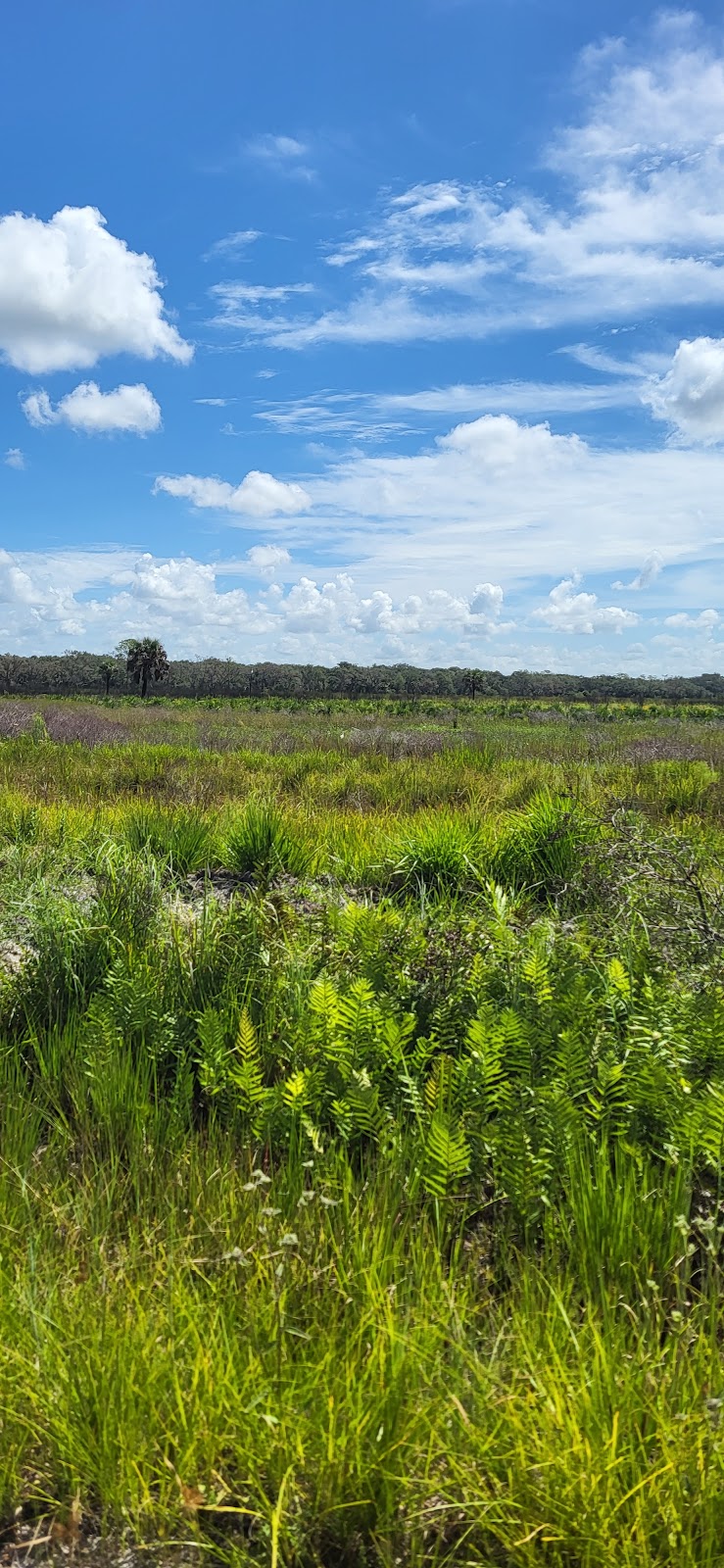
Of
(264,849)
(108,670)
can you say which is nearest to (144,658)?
(108,670)

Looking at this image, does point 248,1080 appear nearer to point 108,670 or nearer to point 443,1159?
point 443,1159

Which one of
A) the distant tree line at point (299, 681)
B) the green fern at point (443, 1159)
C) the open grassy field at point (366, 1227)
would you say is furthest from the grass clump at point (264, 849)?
the distant tree line at point (299, 681)

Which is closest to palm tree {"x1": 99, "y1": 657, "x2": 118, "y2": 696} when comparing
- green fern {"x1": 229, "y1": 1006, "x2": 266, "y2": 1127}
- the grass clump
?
the grass clump

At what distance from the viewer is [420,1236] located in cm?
208

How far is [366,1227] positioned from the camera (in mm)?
2195

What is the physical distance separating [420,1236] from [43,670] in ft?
431

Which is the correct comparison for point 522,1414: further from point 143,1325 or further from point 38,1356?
point 38,1356

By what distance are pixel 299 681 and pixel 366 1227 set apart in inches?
4398

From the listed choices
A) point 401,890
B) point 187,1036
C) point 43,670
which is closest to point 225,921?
point 187,1036

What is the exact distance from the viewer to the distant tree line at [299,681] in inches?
3826

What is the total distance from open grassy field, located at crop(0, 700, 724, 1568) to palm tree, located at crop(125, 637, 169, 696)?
9371 centimetres

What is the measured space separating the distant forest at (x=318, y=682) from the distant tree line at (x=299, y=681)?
4.3 inches

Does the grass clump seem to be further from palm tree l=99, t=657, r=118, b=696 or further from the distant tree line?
palm tree l=99, t=657, r=118, b=696

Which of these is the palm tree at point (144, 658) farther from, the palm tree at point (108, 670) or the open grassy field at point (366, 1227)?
the open grassy field at point (366, 1227)
